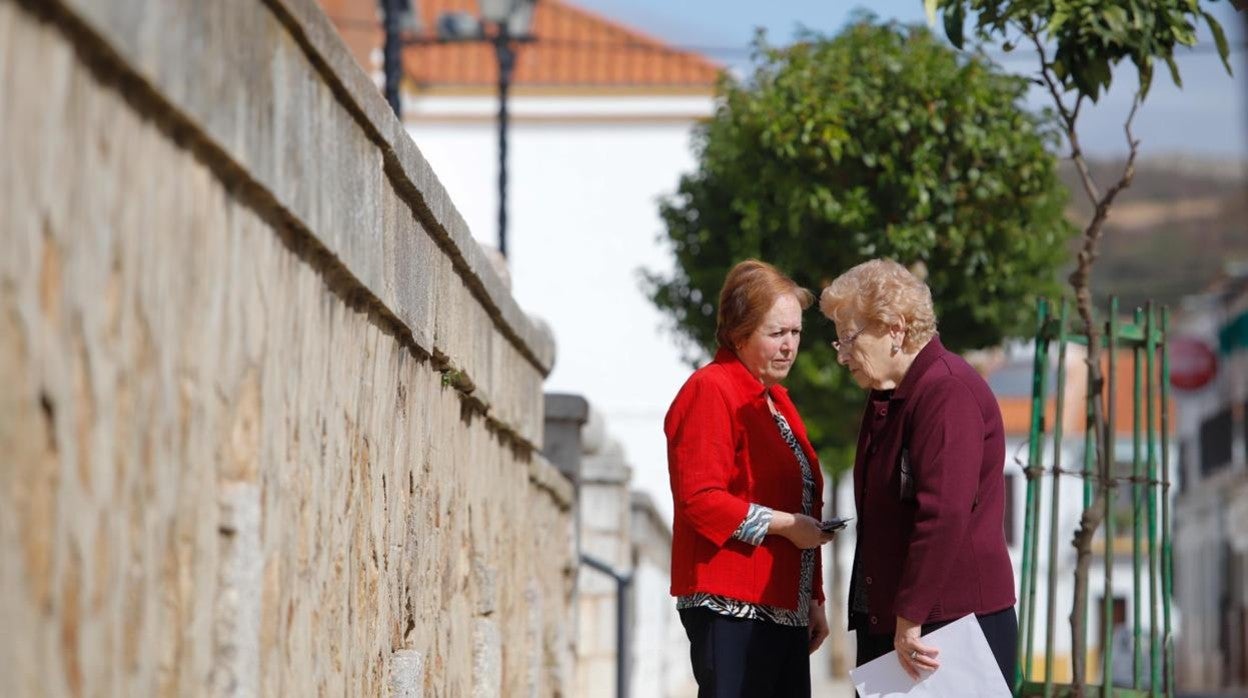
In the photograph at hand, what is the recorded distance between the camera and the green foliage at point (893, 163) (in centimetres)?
863

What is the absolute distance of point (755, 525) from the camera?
15.4 feet

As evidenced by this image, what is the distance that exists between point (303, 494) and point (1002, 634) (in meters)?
1.99

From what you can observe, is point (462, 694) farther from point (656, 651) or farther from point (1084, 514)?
point (656, 651)

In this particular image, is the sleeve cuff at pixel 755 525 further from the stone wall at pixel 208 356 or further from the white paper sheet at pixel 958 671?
the stone wall at pixel 208 356

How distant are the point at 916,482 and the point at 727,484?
24.0 inches

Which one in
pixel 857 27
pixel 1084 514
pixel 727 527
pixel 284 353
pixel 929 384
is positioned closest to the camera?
pixel 284 353

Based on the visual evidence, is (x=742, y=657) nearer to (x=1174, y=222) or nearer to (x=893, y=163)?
(x=893, y=163)

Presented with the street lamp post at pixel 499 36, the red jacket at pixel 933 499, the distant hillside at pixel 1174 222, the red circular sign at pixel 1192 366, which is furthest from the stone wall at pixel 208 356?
the distant hillside at pixel 1174 222

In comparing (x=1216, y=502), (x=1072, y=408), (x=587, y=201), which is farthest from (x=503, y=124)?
(x=1072, y=408)

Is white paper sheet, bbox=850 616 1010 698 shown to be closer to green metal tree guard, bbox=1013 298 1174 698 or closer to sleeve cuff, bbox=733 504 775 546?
sleeve cuff, bbox=733 504 775 546

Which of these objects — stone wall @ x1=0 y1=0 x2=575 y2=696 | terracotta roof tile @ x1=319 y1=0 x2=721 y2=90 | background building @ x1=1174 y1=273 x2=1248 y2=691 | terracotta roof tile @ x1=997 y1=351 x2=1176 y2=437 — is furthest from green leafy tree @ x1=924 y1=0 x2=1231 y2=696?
terracotta roof tile @ x1=997 y1=351 x2=1176 y2=437

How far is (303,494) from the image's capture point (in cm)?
308

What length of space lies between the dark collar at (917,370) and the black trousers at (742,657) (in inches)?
28.5

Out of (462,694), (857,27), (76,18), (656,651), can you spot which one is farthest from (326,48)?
(656,651)
